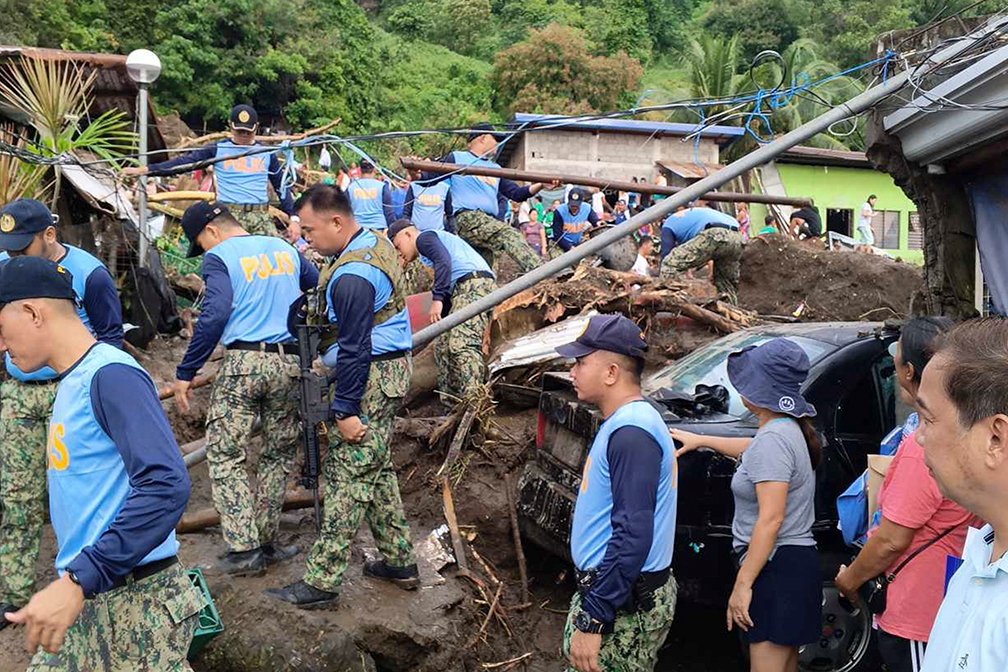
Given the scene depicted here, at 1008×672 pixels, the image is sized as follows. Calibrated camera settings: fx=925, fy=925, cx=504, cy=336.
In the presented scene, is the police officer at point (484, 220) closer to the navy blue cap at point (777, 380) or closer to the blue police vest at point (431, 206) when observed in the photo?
the blue police vest at point (431, 206)

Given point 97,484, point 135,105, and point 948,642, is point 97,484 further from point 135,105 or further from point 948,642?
point 135,105

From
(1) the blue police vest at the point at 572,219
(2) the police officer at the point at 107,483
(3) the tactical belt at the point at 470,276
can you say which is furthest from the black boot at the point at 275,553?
(1) the blue police vest at the point at 572,219

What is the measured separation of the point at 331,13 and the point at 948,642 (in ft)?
113

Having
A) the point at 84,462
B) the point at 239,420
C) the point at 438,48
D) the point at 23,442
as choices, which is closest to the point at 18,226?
the point at 23,442

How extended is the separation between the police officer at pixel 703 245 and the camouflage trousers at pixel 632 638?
258 inches

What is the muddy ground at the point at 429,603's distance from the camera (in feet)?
15.5

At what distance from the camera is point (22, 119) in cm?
952

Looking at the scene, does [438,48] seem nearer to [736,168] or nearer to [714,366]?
[736,168]

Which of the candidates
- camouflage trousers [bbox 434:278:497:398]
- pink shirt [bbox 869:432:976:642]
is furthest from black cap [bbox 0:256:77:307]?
camouflage trousers [bbox 434:278:497:398]

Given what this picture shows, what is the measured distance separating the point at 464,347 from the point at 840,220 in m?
20.5

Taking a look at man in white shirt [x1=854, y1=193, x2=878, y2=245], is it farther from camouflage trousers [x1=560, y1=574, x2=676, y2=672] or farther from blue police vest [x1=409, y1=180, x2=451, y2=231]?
camouflage trousers [x1=560, y1=574, x2=676, y2=672]

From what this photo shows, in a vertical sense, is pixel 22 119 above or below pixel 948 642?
above

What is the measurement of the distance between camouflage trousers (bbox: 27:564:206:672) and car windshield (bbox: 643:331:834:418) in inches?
125

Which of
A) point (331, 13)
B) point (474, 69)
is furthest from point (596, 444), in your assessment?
point (474, 69)
